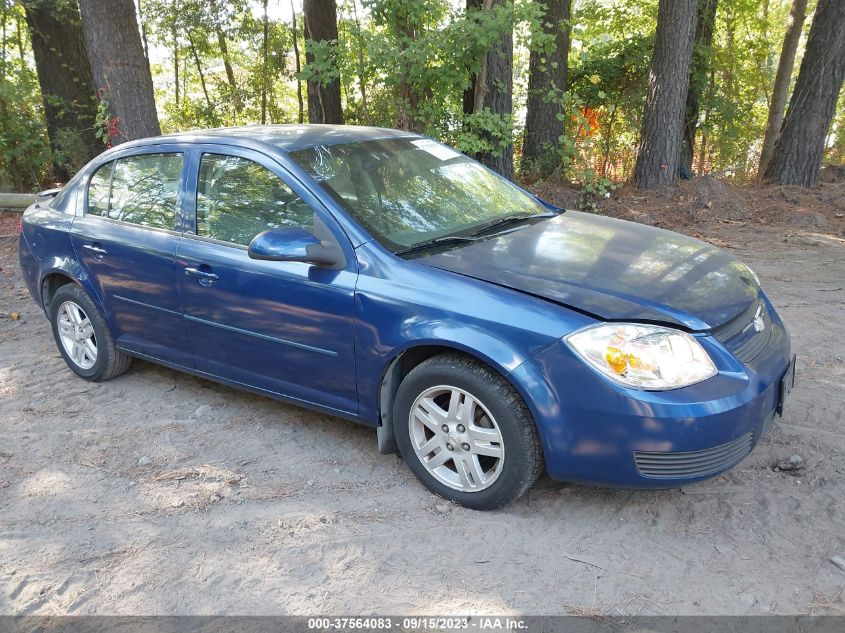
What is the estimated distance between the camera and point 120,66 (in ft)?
28.0

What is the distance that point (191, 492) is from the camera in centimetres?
366

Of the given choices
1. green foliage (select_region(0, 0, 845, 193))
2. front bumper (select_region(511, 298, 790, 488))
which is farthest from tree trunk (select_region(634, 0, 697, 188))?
front bumper (select_region(511, 298, 790, 488))

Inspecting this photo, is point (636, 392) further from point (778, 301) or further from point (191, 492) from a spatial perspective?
point (778, 301)

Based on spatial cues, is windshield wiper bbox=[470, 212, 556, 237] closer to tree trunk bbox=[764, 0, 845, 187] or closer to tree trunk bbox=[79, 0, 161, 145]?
tree trunk bbox=[79, 0, 161, 145]

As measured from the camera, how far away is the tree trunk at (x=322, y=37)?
40.0ft

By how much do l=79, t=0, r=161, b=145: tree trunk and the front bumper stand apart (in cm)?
740

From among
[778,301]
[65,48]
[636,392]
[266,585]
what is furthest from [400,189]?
[65,48]

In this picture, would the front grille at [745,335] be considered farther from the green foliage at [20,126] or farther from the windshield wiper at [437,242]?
the green foliage at [20,126]

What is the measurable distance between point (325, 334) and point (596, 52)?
1012 centimetres

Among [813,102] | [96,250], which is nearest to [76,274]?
[96,250]

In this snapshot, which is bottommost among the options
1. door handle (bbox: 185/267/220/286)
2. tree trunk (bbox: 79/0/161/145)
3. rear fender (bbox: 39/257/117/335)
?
rear fender (bbox: 39/257/117/335)

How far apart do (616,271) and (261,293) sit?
5.78 feet

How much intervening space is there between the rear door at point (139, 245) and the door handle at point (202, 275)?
0.12m

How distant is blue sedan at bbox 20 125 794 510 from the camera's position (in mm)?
2936
